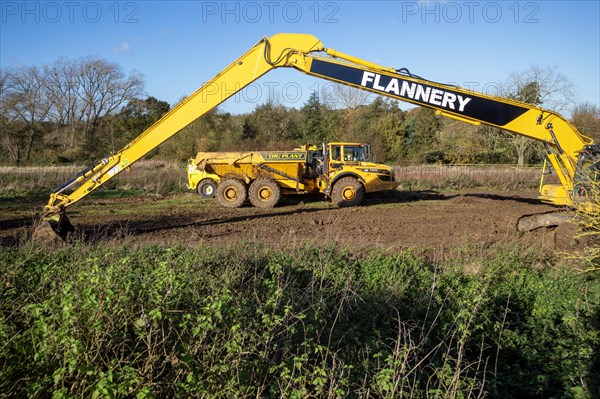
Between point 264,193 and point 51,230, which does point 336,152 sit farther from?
point 51,230

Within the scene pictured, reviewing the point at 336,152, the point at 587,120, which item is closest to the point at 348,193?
the point at 336,152

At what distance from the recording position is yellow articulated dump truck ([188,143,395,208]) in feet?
50.6

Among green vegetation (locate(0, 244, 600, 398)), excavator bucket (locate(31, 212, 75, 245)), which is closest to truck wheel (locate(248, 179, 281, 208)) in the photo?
excavator bucket (locate(31, 212, 75, 245))

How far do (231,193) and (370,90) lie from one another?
6.94m

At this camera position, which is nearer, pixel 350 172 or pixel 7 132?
pixel 350 172

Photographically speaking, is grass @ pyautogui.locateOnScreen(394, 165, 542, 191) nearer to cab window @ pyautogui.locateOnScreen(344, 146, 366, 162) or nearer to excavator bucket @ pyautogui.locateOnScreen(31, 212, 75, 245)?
cab window @ pyautogui.locateOnScreen(344, 146, 366, 162)

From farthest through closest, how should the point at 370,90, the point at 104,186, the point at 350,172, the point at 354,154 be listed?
the point at 104,186 → the point at 354,154 → the point at 350,172 → the point at 370,90

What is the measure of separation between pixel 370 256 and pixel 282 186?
893 centimetres

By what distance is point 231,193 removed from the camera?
51.3 ft

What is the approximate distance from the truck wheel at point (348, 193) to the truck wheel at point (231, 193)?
3.11 meters

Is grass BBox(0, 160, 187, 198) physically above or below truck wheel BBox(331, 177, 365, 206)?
above

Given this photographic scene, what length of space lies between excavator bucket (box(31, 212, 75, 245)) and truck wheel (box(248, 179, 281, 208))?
6.66 m

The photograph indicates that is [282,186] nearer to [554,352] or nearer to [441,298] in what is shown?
[441,298]

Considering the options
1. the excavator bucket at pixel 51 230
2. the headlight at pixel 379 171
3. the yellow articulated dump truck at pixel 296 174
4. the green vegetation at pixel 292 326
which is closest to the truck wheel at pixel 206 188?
the yellow articulated dump truck at pixel 296 174
